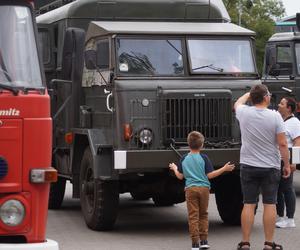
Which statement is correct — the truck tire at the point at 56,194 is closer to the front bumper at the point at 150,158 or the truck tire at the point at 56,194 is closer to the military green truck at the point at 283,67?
the front bumper at the point at 150,158

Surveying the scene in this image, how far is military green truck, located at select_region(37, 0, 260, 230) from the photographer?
10.5 metres

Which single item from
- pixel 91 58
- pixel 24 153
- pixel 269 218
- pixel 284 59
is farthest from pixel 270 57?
pixel 24 153

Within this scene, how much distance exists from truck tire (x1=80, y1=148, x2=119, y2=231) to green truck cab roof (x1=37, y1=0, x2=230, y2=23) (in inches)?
81.8

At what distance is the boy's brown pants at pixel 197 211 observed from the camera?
9422mm

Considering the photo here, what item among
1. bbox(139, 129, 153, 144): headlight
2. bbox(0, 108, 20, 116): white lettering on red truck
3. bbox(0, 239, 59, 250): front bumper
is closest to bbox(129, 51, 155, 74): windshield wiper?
bbox(139, 129, 153, 144): headlight

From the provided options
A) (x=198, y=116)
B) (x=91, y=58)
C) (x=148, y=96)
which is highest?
(x=91, y=58)

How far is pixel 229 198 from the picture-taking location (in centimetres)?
1162

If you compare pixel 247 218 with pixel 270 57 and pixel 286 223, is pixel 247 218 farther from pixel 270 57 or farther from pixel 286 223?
pixel 270 57

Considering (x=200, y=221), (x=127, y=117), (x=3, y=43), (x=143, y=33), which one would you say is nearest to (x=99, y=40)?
(x=143, y=33)

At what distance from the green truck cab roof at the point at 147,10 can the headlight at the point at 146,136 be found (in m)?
2.17

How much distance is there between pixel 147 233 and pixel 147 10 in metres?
3.26

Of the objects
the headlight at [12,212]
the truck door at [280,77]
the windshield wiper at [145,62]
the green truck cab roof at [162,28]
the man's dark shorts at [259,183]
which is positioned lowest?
the man's dark shorts at [259,183]

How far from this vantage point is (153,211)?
45.1 ft

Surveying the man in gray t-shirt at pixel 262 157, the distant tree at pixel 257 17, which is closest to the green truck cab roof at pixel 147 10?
the man in gray t-shirt at pixel 262 157
